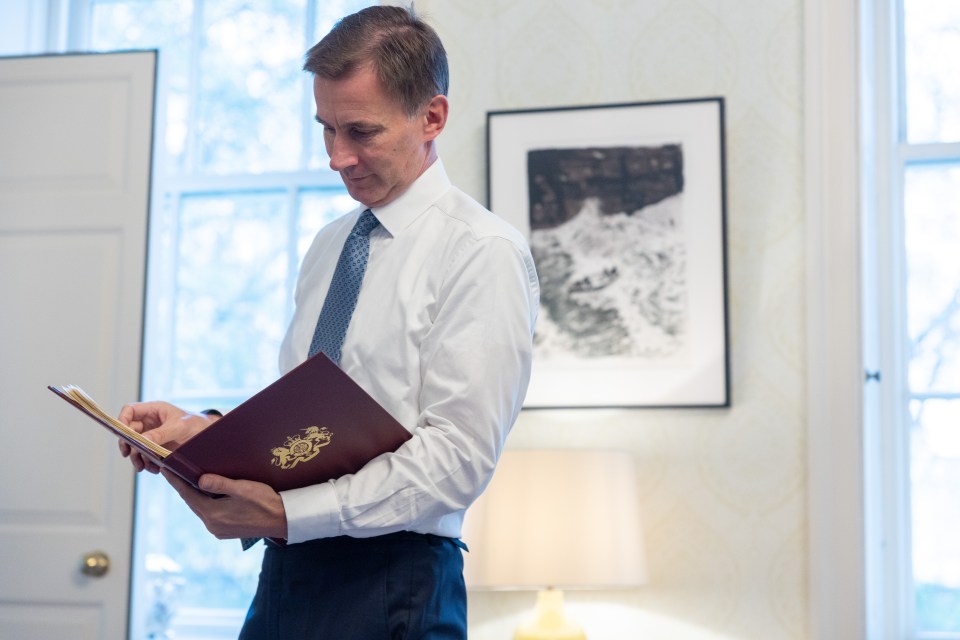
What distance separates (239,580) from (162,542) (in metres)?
0.27

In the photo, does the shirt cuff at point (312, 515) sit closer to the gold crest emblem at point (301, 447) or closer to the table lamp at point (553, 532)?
the gold crest emblem at point (301, 447)

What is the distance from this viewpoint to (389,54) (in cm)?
146

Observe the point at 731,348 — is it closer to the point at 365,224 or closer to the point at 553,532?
the point at 553,532

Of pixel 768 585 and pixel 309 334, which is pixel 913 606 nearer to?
pixel 768 585

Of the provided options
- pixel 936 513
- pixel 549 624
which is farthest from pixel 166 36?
pixel 936 513

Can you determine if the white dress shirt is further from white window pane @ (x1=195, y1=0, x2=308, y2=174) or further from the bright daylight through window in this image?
white window pane @ (x1=195, y1=0, x2=308, y2=174)

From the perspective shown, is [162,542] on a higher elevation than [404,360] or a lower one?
lower

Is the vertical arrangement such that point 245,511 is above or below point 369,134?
below

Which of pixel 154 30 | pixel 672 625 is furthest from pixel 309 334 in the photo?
pixel 154 30

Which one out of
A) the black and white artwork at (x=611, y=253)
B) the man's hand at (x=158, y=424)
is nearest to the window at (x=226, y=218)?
the black and white artwork at (x=611, y=253)

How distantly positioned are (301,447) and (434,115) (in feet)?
1.70

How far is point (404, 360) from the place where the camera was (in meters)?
1.41

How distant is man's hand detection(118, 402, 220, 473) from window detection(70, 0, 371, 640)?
1.70 meters

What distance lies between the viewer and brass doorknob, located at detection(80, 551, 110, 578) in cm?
288
